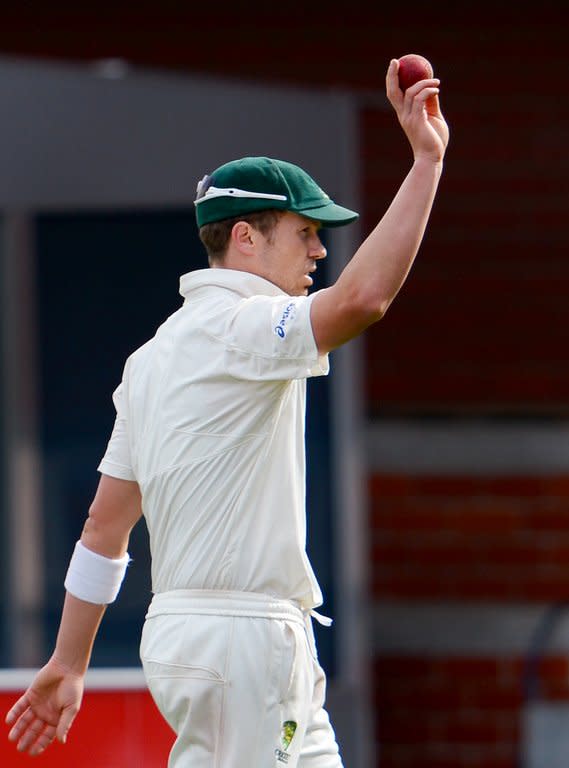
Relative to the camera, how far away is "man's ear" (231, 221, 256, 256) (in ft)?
10.1

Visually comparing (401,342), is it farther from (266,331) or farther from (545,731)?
(266,331)

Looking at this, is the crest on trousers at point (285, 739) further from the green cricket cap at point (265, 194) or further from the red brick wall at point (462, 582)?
the red brick wall at point (462, 582)

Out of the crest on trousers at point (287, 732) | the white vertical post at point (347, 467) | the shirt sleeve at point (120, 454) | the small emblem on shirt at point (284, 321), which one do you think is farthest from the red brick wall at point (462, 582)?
the small emblem on shirt at point (284, 321)

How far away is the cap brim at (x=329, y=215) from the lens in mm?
3047

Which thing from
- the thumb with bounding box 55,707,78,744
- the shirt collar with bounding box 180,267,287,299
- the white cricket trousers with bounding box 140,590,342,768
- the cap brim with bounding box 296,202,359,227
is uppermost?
the cap brim with bounding box 296,202,359,227

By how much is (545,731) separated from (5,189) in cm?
283

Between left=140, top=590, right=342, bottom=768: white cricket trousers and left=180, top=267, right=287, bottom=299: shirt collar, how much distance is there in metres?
0.56

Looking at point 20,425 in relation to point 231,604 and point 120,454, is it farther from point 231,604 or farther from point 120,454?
point 231,604

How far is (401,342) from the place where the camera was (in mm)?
6320

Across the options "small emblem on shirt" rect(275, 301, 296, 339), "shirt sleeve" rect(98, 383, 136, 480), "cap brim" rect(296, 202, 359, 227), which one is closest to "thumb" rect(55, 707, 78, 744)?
"shirt sleeve" rect(98, 383, 136, 480)

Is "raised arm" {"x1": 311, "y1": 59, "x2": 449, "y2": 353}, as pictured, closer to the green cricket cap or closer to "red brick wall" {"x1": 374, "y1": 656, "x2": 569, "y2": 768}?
the green cricket cap

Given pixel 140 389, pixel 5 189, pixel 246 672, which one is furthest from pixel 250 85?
pixel 246 672

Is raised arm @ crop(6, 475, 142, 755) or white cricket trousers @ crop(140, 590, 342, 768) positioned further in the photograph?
raised arm @ crop(6, 475, 142, 755)

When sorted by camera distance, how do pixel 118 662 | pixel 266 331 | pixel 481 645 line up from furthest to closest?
pixel 481 645 < pixel 118 662 < pixel 266 331
